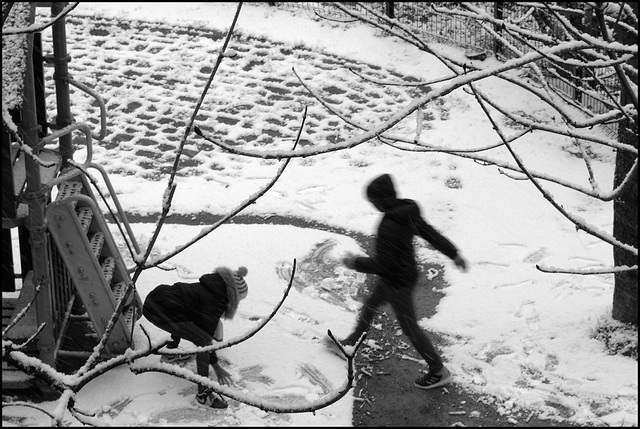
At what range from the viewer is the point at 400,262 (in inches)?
233

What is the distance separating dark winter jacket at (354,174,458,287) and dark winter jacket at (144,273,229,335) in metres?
1.07

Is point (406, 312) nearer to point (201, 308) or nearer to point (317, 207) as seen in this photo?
point (201, 308)

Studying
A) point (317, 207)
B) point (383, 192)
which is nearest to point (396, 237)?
point (383, 192)

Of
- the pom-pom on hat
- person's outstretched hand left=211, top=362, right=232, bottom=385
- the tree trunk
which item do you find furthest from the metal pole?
the tree trunk

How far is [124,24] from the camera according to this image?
1549 cm

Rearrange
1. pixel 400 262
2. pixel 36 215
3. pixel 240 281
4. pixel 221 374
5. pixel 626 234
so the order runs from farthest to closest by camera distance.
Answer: pixel 626 234, pixel 221 374, pixel 240 281, pixel 400 262, pixel 36 215

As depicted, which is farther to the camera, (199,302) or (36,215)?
(199,302)

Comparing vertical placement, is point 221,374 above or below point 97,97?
below

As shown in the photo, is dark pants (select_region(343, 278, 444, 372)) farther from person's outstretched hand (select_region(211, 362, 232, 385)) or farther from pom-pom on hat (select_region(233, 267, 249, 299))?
person's outstretched hand (select_region(211, 362, 232, 385))

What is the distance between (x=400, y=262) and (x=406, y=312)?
1.41ft

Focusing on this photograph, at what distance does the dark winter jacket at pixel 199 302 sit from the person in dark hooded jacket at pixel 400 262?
0.95 meters

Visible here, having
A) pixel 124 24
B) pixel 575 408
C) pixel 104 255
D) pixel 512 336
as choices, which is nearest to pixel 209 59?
pixel 124 24

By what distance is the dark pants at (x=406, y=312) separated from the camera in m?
6.12

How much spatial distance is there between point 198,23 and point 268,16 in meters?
1.23
